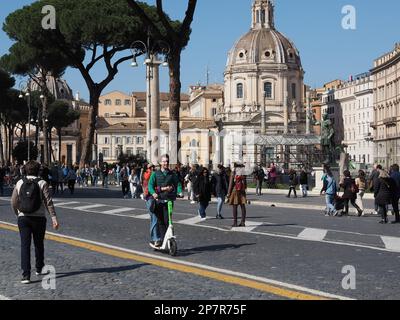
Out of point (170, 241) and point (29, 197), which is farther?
point (170, 241)

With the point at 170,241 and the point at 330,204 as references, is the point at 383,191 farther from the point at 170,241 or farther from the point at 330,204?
the point at 170,241

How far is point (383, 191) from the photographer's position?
1919 cm

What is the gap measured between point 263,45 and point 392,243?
106977mm

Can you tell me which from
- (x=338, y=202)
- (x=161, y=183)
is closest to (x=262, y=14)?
(x=338, y=202)

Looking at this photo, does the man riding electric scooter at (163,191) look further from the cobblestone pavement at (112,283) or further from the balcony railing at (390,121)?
the balcony railing at (390,121)

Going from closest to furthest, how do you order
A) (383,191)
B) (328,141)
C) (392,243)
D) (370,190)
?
1. (392,243)
2. (383,191)
3. (370,190)
4. (328,141)

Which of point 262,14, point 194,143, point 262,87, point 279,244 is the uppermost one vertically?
point 262,14

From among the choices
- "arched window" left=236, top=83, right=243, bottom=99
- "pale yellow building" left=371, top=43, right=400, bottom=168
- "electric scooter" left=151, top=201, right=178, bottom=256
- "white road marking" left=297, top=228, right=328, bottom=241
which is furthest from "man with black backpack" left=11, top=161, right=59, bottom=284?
"arched window" left=236, top=83, right=243, bottom=99

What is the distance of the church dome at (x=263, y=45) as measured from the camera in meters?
118

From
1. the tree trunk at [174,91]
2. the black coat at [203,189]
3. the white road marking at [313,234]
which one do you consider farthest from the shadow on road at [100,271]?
the tree trunk at [174,91]

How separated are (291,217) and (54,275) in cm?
1165

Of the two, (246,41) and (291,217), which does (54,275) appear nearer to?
(291,217)

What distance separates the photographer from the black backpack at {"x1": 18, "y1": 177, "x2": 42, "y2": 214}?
30.9 feet
